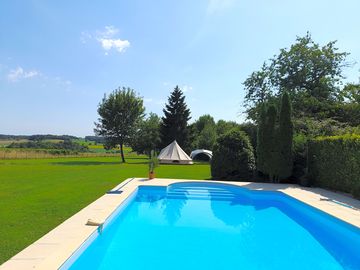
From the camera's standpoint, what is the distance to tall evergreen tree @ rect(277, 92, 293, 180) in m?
13.3

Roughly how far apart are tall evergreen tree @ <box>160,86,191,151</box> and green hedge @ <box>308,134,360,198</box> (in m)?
21.6

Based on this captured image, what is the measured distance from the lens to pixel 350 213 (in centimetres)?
712

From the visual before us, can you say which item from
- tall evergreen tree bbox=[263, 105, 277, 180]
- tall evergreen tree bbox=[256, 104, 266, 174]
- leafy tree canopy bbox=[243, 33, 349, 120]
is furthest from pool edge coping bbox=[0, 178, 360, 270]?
leafy tree canopy bbox=[243, 33, 349, 120]

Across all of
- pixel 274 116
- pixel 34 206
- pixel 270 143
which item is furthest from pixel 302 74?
pixel 34 206

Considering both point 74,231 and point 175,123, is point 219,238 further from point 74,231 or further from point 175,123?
point 175,123

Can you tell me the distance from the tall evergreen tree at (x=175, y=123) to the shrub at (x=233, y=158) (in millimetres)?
19405

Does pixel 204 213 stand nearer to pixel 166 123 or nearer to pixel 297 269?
pixel 297 269

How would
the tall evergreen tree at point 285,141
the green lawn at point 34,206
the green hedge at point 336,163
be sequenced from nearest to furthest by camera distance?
1. the green lawn at point 34,206
2. the green hedge at point 336,163
3. the tall evergreen tree at point 285,141

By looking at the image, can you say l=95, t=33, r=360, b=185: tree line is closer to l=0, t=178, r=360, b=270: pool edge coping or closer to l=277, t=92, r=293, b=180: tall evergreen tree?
l=277, t=92, r=293, b=180: tall evergreen tree

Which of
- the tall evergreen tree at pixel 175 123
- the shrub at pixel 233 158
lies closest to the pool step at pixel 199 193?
the shrub at pixel 233 158

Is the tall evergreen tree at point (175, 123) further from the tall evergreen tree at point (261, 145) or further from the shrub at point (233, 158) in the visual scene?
the tall evergreen tree at point (261, 145)

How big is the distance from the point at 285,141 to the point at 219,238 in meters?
8.65

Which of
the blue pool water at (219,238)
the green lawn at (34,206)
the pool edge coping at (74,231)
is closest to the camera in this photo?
the pool edge coping at (74,231)

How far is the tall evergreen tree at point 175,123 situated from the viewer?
111ft
